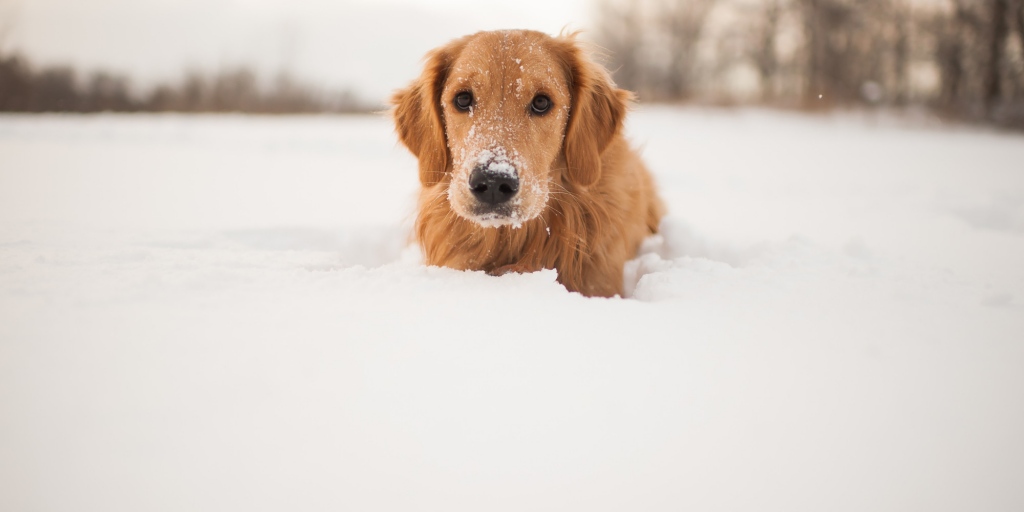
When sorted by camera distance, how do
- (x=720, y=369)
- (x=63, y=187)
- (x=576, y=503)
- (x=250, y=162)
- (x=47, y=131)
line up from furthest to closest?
(x=47, y=131)
(x=250, y=162)
(x=63, y=187)
(x=720, y=369)
(x=576, y=503)

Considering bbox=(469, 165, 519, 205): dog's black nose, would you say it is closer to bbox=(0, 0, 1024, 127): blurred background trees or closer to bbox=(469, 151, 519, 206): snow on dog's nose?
bbox=(469, 151, 519, 206): snow on dog's nose

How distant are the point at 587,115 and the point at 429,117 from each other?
2.73ft

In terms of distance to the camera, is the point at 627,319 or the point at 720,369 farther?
the point at 627,319

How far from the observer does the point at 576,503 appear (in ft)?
3.91

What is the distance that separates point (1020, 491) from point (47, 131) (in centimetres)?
1129

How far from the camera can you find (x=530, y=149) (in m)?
2.53

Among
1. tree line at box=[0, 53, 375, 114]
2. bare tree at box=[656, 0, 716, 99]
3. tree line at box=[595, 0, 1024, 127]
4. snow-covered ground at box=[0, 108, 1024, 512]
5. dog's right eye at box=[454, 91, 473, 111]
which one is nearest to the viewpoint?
snow-covered ground at box=[0, 108, 1024, 512]

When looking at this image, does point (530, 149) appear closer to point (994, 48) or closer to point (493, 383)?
point (493, 383)

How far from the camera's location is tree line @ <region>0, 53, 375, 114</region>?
11438mm

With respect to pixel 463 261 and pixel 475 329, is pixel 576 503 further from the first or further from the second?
pixel 463 261

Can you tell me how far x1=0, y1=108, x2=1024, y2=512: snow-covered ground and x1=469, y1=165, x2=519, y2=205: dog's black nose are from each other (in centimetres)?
33

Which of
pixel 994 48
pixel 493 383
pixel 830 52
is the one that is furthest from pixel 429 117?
pixel 830 52

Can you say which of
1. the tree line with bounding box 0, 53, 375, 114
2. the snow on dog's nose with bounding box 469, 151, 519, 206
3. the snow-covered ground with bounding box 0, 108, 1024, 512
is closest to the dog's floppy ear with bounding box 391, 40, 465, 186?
the snow on dog's nose with bounding box 469, 151, 519, 206

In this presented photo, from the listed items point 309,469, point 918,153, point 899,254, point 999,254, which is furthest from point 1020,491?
point 918,153
